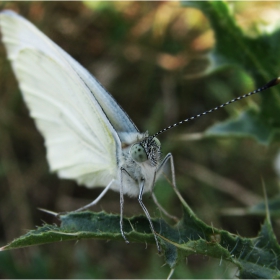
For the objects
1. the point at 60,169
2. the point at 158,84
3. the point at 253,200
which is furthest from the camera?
the point at 158,84

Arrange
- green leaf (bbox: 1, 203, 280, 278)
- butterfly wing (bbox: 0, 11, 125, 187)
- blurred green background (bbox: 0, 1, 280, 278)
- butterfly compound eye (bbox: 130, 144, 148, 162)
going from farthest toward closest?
blurred green background (bbox: 0, 1, 280, 278)
butterfly wing (bbox: 0, 11, 125, 187)
butterfly compound eye (bbox: 130, 144, 148, 162)
green leaf (bbox: 1, 203, 280, 278)

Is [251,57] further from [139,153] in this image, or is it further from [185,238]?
[185,238]

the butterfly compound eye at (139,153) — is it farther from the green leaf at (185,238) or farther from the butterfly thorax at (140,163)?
the green leaf at (185,238)

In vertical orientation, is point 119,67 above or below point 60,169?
above

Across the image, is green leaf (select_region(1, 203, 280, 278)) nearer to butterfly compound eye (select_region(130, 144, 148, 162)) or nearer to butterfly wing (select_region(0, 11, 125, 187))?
butterfly compound eye (select_region(130, 144, 148, 162))

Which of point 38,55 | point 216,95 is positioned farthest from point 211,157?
point 38,55

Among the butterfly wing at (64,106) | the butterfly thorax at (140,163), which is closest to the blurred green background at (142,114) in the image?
the butterfly wing at (64,106)

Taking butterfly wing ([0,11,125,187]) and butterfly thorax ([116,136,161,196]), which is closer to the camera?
butterfly thorax ([116,136,161,196])

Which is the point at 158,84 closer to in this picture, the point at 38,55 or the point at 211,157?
the point at 211,157

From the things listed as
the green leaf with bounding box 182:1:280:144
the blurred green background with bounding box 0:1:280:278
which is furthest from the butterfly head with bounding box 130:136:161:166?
the blurred green background with bounding box 0:1:280:278
